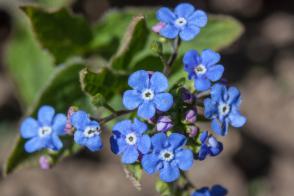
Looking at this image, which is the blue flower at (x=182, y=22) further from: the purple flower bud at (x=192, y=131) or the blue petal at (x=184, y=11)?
the purple flower bud at (x=192, y=131)

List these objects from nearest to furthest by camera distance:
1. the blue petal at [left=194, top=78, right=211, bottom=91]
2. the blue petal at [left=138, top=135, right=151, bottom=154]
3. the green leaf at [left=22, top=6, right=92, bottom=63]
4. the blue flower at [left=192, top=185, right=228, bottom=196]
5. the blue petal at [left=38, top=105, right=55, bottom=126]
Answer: the blue petal at [left=138, top=135, right=151, bottom=154]
the blue petal at [left=194, top=78, right=211, bottom=91]
the blue flower at [left=192, top=185, right=228, bottom=196]
the blue petal at [left=38, top=105, right=55, bottom=126]
the green leaf at [left=22, top=6, right=92, bottom=63]

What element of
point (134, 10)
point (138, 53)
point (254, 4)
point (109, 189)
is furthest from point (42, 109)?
point (254, 4)

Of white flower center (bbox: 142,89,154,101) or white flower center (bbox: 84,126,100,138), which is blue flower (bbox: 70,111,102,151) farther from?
white flower center (bbox: 142,89,154,101)

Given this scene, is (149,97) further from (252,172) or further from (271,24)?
(271,24)

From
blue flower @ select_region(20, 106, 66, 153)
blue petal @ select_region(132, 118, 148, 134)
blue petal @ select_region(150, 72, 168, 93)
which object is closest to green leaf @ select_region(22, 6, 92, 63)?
blue flower @ select_region(20, 106, 66, 153)

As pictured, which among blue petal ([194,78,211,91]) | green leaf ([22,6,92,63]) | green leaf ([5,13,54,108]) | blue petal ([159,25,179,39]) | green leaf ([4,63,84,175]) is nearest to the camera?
blue petal ([194,78,211,91])

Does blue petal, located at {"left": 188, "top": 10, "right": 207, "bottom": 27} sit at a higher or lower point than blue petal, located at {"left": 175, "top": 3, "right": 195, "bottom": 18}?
lower
